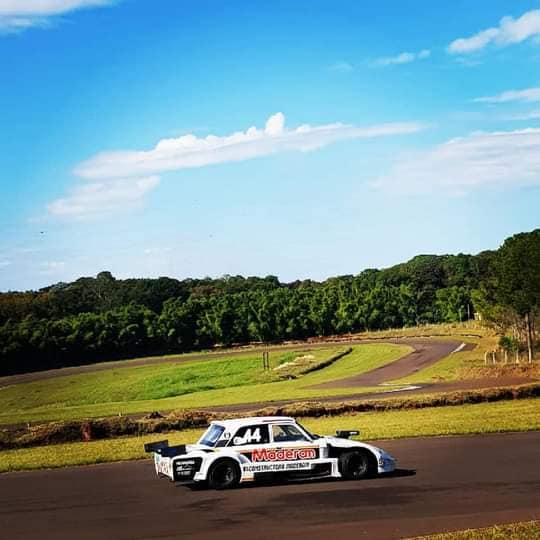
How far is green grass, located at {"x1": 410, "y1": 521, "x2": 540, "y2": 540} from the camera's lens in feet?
51.7

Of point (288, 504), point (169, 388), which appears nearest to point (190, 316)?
point (169, 388)

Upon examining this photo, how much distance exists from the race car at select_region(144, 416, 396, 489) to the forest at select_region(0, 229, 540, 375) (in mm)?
58182

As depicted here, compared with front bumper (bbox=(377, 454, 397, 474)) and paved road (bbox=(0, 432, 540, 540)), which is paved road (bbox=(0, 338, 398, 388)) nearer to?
paved road (bbox=(0, 432, 540, 540))

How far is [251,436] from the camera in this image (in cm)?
2303

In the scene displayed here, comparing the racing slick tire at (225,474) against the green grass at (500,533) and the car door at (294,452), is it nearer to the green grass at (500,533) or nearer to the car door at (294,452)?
the car door at (294,452)

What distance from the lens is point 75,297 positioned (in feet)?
462

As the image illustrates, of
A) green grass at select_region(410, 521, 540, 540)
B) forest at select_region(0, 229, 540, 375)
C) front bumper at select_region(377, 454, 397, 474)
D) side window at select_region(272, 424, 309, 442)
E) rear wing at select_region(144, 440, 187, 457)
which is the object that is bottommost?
green grass at select_region(410, 521, 540, 540)

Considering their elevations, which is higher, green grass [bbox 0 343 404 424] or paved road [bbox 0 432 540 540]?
paved road [bbox 0 432 540 540]

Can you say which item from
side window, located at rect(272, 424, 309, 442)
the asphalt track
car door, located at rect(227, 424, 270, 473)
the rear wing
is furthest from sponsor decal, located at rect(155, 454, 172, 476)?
the asphalt track

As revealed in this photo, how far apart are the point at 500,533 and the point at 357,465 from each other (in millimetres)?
7174

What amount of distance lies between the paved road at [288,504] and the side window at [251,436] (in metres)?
1.16

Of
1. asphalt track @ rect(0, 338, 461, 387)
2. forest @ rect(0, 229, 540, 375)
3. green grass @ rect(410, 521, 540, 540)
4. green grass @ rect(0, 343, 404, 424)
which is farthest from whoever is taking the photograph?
forest @ rect(0, 229, 540, 375)

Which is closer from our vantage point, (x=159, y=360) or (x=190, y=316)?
(x=159, y=360)

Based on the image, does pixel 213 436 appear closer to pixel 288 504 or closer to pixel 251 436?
pixel 251 436
